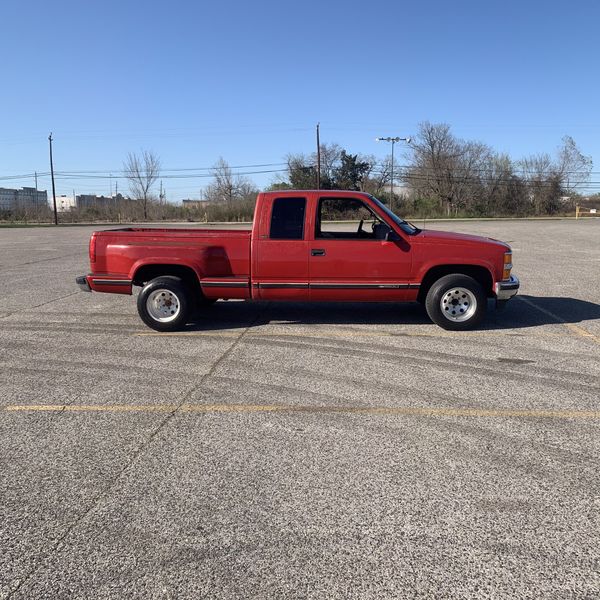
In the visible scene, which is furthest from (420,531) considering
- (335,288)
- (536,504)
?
(335,288)

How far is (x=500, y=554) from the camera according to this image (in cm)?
254

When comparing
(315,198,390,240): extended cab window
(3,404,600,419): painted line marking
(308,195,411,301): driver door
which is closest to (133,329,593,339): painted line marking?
(308,195,411,301): driver door

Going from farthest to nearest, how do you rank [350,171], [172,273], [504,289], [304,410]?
1. [350,171]
2. [172,273]
3. [504,289]
4. [304,410]

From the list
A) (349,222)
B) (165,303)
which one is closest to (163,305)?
(165,303)

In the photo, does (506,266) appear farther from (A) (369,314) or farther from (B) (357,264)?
(A) (369,314)

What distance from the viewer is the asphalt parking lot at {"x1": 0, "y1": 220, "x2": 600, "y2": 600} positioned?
243 cm

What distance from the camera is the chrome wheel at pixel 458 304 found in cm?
698

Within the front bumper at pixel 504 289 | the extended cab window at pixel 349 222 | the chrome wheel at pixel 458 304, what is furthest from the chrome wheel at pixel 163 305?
the front bumper at pixel 504 289

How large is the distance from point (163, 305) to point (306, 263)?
209 centimetres

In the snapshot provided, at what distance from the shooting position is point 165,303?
7074 millimetres

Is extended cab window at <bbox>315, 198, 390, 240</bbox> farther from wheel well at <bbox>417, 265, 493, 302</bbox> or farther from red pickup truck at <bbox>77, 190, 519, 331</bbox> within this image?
wheel well at <bbox>417, 265, 493, 302</bbox>

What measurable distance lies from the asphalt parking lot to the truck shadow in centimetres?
85

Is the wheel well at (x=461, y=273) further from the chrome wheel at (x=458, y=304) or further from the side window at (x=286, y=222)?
the side window at (x=286, y=222)

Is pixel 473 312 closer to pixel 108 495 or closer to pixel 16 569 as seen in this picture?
pixel 108 495
